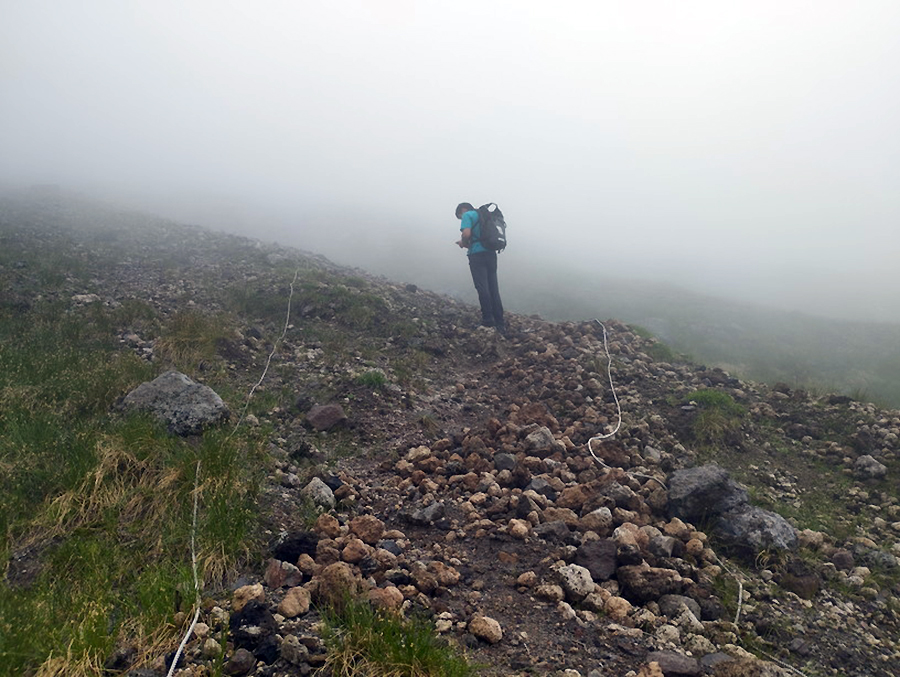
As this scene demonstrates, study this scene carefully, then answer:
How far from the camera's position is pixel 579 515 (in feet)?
19.3

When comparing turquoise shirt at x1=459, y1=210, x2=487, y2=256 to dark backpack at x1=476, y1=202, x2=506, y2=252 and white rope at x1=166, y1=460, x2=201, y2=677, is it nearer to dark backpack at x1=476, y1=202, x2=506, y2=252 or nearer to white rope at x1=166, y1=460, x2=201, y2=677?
dark backpack at x1=476, y1=202, x2=506, y2=252

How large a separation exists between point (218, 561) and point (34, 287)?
35.1 feet

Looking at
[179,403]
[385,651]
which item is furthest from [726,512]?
[179,403]

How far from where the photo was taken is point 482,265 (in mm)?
13773

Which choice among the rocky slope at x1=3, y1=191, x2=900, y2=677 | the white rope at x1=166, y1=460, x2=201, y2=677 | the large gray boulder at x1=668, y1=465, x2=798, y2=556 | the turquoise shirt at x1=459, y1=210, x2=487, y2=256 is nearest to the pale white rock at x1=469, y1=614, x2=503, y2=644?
the rocky slope at x1=3, y1=191, x2=900, y2=677

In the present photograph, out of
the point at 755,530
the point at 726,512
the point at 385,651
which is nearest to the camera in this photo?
the point at 385,651

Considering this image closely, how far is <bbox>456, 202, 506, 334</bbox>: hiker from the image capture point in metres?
13.6

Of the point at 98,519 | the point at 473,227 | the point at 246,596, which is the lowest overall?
the point at 98,519

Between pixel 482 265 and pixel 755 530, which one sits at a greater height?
pixel 482 265

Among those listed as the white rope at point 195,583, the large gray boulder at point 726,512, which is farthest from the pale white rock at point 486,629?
the large gray boulder at point 726,512

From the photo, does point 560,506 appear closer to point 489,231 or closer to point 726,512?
point 726,512

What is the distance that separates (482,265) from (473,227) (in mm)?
980

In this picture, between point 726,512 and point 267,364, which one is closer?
point 726,512

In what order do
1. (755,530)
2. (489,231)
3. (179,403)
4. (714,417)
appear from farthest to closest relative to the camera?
(489,231)
(714,417)
(179,403)
(755,530)
